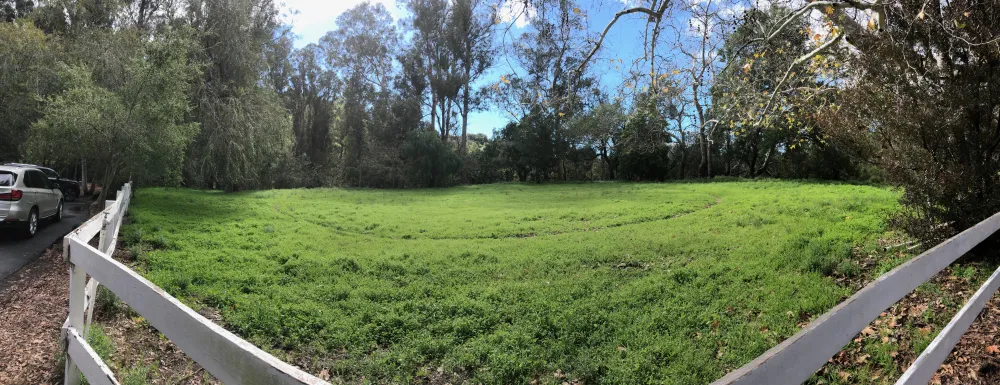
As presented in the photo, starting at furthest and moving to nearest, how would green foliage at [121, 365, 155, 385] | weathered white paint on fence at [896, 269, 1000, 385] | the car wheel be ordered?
the car wheel → green foliage at [121, 365, 155, 385] → weathered white paint on fence at [896, 269, 1000, 385]

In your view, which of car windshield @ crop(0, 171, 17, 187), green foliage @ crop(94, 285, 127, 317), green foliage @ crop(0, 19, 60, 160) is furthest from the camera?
green foliage @ crop(0, 19, 60, 160)

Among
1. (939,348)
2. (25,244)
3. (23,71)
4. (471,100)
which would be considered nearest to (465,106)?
(471,100)

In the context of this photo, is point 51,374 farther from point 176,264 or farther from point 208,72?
point 208,72

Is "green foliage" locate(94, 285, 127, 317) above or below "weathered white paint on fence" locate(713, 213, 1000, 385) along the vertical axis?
below

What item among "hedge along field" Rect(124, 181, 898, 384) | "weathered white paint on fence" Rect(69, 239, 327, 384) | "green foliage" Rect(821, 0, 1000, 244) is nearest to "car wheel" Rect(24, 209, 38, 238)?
"hedge along field" Rect(124, 181, 898, 384)

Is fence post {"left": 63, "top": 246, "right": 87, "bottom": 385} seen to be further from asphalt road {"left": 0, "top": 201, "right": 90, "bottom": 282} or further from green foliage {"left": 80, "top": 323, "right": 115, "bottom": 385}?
asphalt road {"left": 0, "top": 201, "right": 90, "bottom": 282}

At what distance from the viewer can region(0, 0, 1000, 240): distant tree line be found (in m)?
6.02

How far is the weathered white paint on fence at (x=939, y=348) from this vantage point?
229 centimetres

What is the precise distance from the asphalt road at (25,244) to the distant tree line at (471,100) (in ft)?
9.18

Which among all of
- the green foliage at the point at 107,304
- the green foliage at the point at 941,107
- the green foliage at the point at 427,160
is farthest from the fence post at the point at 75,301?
the green foliage at the point at 427,160

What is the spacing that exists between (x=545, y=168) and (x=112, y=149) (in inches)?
1119

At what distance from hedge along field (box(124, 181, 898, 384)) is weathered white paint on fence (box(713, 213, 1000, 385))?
254 centimetres

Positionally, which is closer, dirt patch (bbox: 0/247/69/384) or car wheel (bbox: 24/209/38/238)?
dirt patch (bbox: 0/247/69/384)

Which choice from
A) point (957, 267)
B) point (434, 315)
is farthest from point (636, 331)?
point (957, 267)
